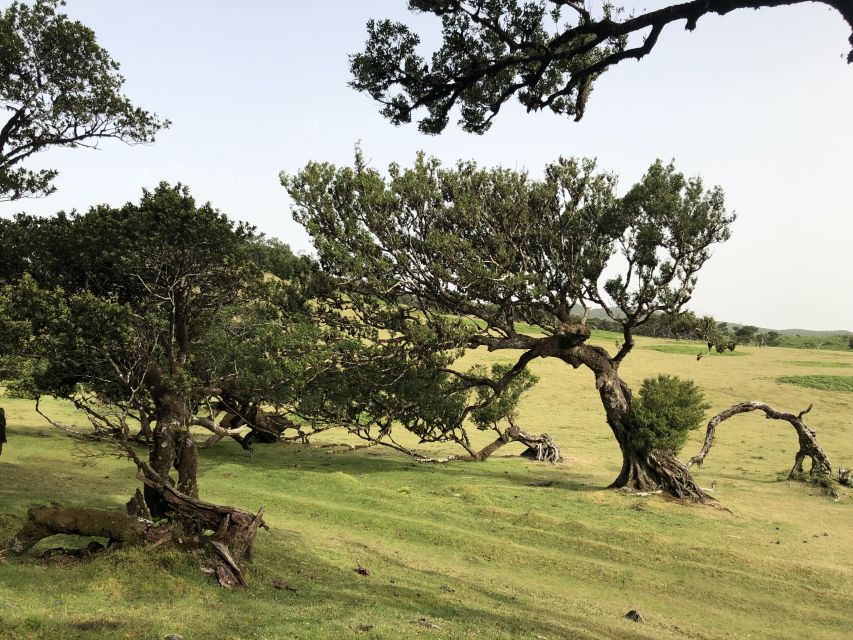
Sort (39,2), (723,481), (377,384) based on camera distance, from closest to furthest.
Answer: (39,2), (377,384), (723,481)

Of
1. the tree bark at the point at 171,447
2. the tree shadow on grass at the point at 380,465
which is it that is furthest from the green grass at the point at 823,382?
the tree bark at the point at 171,447

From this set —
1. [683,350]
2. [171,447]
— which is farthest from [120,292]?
[683,350]

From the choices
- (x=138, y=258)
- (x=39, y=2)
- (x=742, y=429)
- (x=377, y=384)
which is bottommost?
(x=742, y=429)

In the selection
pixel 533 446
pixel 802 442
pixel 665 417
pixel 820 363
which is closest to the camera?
pixel 665 417

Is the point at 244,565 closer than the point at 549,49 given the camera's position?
No

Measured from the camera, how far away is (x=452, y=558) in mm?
13164

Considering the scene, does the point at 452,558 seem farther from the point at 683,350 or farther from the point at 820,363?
the point at 683,350

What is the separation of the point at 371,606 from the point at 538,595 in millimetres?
3546

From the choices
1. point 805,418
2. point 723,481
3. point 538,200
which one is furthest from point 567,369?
point 538,200

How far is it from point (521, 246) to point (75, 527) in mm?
14957

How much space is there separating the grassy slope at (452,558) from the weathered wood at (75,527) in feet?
1.42

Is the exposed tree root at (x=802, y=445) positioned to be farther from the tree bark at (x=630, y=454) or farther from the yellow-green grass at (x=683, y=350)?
the yellow-green grass at (x=683, y=350)

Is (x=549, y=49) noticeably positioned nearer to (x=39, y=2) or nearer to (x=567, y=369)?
(x=39, y=2)

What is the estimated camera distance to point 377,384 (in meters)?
20.3
